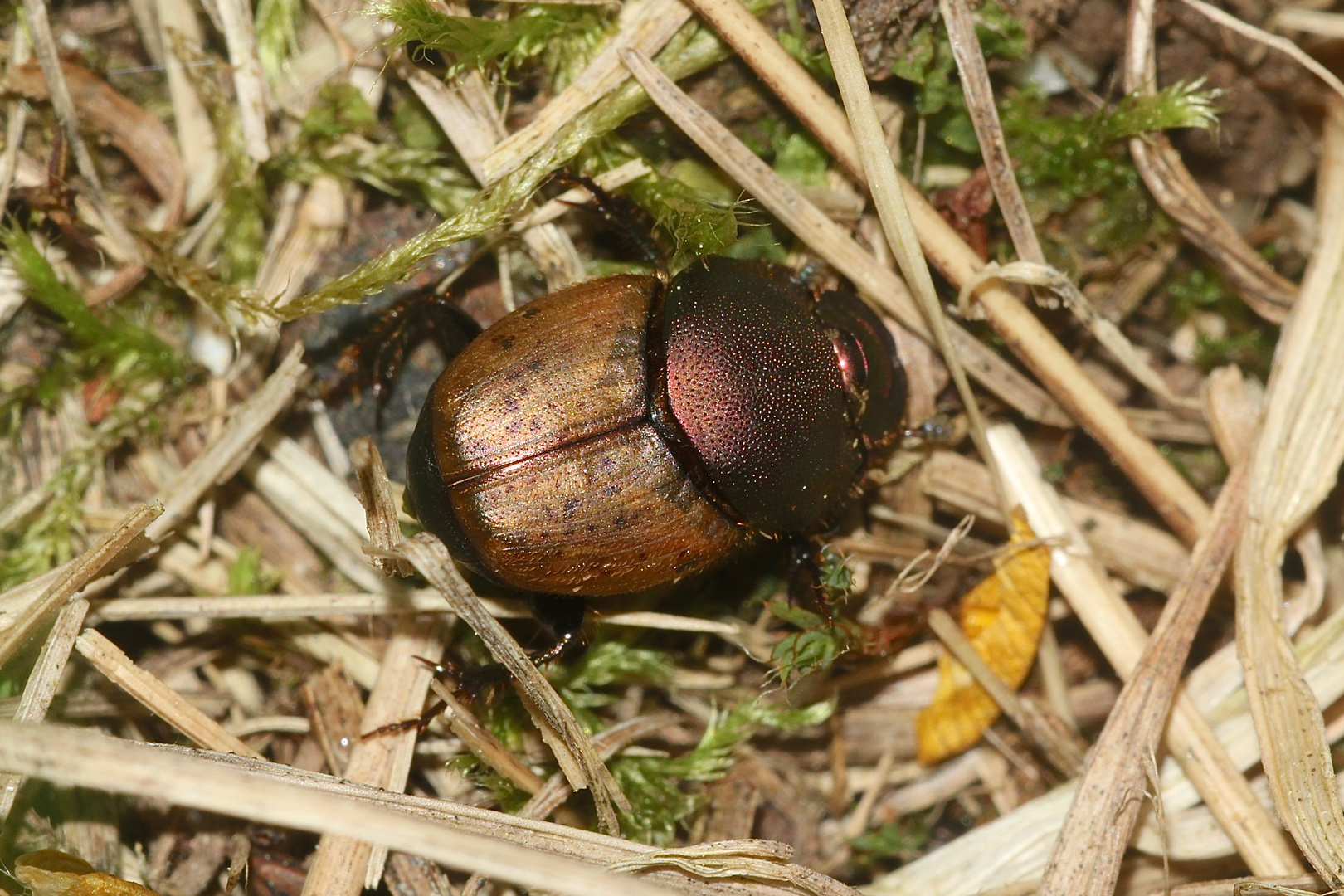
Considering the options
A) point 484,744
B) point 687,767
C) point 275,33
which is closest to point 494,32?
point 275,33

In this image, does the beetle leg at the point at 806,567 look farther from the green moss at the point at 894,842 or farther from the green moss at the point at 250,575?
the green moss at the point at 250,575

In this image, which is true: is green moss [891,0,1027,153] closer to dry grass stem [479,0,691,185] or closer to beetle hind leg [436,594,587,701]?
dry grass stem [479,0,691,185]

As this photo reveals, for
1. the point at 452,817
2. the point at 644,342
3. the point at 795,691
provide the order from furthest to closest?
1. the point at 795,691
2. the point at 644,342
3. the point at 452,817

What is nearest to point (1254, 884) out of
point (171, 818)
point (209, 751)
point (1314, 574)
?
point (1314, 574)

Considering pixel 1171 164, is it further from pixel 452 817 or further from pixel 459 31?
pixel 452 817

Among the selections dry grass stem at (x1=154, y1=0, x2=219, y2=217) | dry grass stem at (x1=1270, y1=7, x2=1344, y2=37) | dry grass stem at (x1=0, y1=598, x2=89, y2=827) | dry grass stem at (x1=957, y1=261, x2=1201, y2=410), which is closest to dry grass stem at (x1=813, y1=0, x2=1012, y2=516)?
dry grass stem at (x1=957, y1=261, x2=1201, y2=410)
